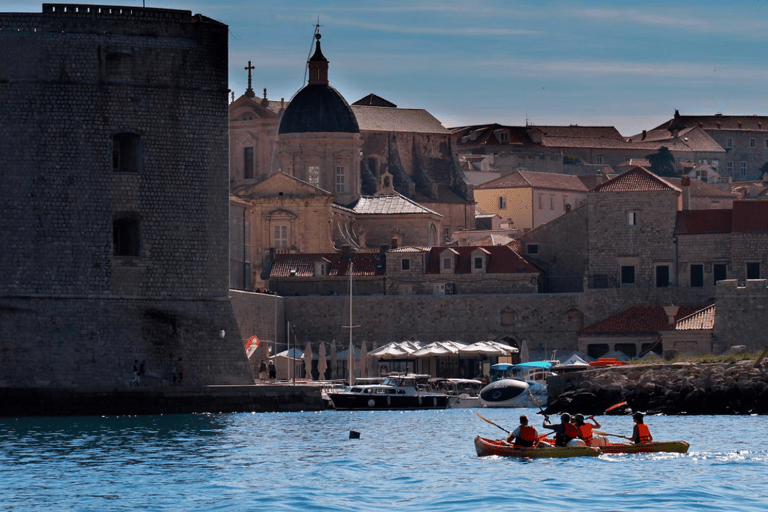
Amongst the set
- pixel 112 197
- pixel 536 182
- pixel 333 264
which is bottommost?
pixel 333 264

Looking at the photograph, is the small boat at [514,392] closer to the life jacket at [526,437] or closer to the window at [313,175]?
the life jacket at [526,437]

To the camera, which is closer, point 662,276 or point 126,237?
point 126,237

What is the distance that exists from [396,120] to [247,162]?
10039 millimetres

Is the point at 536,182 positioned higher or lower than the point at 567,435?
higher

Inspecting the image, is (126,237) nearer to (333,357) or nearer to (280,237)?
(333,357)

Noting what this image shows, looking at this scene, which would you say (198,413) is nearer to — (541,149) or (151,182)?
(151,182)

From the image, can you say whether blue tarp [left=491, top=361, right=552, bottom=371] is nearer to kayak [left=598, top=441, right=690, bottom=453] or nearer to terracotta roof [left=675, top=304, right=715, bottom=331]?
terracotta roof [left=675, top=304, right=715, bottom=331]

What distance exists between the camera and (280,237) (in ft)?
244

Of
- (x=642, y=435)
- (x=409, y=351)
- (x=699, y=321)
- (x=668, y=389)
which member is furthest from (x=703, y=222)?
(x=642, y=435)

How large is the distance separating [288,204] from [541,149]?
49116mm

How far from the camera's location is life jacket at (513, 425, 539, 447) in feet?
111

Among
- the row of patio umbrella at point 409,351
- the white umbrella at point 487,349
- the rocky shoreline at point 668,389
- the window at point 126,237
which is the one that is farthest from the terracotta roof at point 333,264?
the window at point 126,237

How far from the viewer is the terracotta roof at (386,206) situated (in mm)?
80062

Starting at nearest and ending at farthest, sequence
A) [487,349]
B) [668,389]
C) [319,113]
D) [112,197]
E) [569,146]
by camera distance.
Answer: [112,197] → [668,389] → [487,349] → [319,113] → [569,146]
